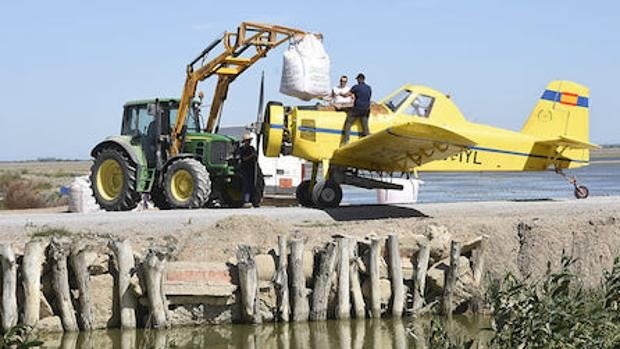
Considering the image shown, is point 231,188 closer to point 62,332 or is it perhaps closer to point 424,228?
point 424,228

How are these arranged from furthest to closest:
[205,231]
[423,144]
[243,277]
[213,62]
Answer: [213,62], [423,144], [205,231], [243,277]

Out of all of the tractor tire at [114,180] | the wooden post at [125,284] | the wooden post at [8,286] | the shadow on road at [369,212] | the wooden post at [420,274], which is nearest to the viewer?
the wooden post at [8,286]

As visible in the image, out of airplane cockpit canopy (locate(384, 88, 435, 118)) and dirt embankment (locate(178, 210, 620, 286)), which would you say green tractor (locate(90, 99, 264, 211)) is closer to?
airplane cockpit canopy (locate(384, 88, 435, 118))

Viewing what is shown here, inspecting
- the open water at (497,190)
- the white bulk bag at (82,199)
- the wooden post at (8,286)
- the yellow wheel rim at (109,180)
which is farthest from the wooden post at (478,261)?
the white bulk bag at (82,199)

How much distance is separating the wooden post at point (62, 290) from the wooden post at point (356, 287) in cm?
371

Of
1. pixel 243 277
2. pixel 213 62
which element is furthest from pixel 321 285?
pixel 213 62

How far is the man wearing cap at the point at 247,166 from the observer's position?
20141 millimetres

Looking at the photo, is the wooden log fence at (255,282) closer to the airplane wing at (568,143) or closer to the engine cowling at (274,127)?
the engine cowling at (274,127)

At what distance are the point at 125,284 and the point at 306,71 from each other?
6.91m

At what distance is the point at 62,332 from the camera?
1313 cm

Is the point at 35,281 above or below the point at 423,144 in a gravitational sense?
below

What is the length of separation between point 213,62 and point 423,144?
517cm

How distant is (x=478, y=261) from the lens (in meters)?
15.3

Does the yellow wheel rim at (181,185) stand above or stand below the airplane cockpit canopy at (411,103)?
below
